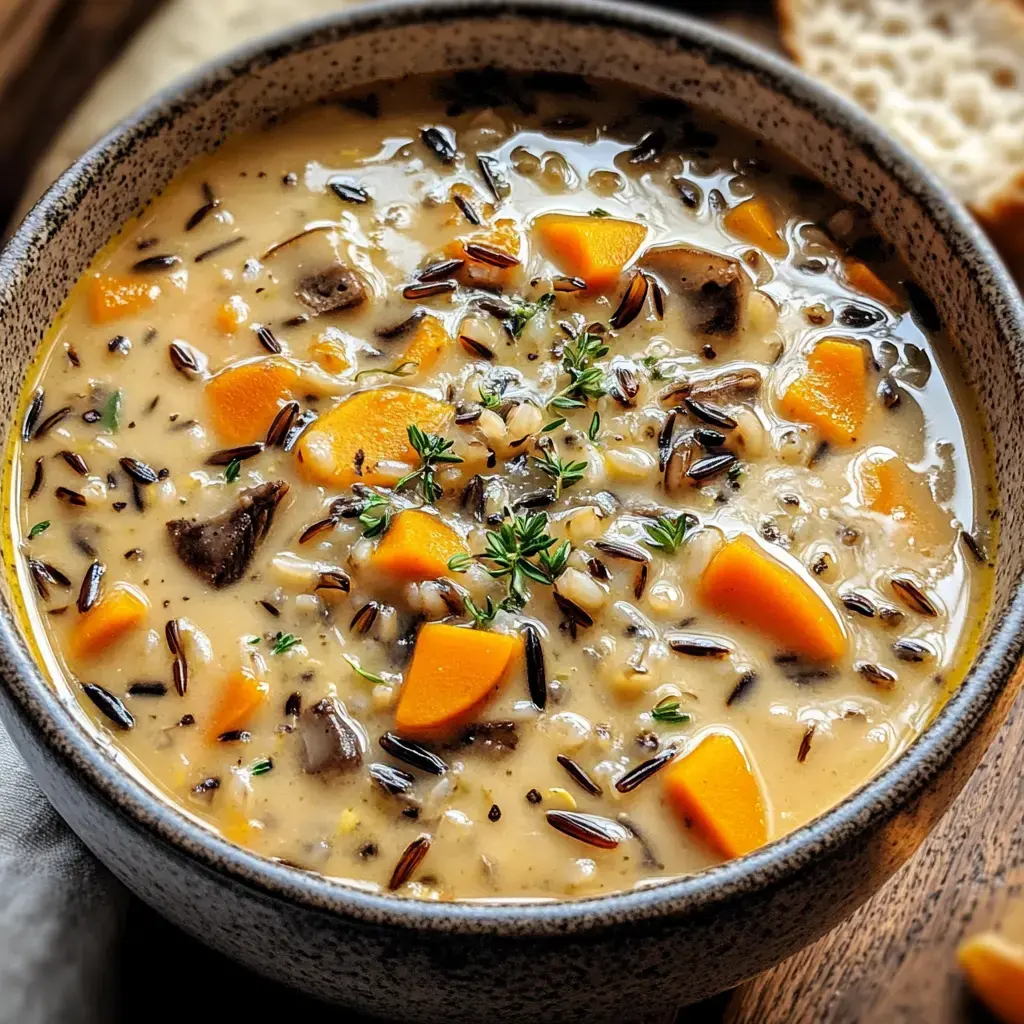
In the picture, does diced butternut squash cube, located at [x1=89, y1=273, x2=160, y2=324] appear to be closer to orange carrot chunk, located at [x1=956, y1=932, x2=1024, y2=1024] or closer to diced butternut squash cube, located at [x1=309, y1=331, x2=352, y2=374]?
diced butternut squash cube, located at [x1=309, y1=331, x2=352, y2=374]

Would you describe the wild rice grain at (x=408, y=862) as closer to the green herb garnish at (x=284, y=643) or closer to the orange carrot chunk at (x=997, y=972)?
the green herb garnish at (x=284, y=643)

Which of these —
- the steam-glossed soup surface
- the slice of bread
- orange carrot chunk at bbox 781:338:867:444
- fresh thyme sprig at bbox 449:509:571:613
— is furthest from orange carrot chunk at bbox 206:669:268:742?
the slice of bread

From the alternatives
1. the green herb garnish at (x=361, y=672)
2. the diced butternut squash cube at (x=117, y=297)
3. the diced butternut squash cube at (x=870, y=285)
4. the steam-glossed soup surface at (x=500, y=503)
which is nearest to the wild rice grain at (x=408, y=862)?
the steam-glossed soup surface at (x=500, y=503)

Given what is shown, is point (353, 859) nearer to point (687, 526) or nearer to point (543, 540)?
point (543, 540)

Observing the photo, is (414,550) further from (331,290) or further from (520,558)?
(331,290)

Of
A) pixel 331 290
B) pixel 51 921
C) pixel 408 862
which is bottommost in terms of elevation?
pixel 51 921

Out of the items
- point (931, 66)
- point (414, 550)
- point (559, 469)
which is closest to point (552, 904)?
point (414, 550)

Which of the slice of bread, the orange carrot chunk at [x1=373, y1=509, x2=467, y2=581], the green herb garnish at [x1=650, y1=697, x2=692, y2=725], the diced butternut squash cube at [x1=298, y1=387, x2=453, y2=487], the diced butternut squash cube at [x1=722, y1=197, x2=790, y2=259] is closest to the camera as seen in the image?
the green herb garnish at [x1=650, y1=697, x2=692, y2=725]
